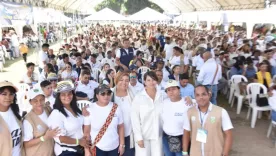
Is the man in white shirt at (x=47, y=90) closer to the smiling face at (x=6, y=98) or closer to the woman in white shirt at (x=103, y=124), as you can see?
the woman in white shirt at (x=103, y=124)

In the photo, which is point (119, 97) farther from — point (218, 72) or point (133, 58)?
point (133, 58)

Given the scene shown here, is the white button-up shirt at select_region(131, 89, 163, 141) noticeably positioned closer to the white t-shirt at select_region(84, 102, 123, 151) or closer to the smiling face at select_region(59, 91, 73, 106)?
the white t-shirt at select_region(84, 102, 123, 151)

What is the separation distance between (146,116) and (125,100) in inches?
14.2

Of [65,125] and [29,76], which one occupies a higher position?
[29,76]

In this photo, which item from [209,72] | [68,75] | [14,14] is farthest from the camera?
[14,14]

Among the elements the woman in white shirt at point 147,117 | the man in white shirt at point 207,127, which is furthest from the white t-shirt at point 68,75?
the man in white shirt at point 207,127

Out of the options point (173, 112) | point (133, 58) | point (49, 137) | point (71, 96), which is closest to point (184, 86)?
point (173, 112)

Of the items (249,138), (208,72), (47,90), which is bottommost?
(249,138)

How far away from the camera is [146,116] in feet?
10.8

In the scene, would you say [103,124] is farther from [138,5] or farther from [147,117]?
[138,5]

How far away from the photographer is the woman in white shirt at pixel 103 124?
10.1 feet

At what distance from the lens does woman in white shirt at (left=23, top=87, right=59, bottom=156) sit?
8.96 feet

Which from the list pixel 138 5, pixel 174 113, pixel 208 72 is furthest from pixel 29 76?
pixel 138 5

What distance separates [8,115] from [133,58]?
5.57 meters
